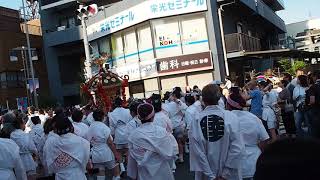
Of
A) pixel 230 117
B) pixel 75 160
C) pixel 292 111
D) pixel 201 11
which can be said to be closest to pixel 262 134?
pixel 230 117

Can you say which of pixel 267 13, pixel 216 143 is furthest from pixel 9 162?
pixel 267 13

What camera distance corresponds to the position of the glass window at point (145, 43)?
25.7m

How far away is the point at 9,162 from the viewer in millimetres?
6148

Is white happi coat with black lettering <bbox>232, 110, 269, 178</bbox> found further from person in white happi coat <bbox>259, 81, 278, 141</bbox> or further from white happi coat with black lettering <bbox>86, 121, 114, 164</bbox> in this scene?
person in white happi coat <bbox>259, 81, 278, 141</bbox>

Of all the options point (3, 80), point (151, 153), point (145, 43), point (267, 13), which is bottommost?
point (151, 153)

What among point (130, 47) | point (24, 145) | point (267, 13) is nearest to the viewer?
point (24, 145)

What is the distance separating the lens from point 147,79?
26.0 metres

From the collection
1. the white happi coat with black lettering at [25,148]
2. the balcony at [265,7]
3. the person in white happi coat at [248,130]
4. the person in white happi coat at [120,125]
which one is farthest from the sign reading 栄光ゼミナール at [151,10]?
the person in white happi coat at [248,130]

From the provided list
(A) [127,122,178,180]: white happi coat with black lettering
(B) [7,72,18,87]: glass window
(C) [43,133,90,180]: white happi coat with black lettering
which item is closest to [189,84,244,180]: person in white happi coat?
(A) [127,122,178,180]: white happi coat with black lettering

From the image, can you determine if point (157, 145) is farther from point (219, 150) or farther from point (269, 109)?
point (269, 109)

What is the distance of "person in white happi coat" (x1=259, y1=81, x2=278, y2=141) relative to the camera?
1172 cm

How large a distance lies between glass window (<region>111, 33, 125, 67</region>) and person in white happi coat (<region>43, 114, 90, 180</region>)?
22.1 metres

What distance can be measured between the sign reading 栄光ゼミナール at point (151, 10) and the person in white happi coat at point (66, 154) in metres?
18.4

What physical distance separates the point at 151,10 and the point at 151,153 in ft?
64.0
